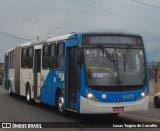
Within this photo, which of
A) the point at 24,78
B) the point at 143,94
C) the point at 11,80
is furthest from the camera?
the point at 11,80

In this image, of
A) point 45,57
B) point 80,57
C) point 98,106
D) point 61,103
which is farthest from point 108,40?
point 45,57

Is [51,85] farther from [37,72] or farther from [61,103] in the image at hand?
[37,72]

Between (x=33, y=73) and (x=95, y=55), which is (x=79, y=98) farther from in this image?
(x=33, y=73)

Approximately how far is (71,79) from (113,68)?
1796 millimetres

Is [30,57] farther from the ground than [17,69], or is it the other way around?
[30,57]

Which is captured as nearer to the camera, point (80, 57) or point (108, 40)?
point (80, 57)

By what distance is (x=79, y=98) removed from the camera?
1322cm

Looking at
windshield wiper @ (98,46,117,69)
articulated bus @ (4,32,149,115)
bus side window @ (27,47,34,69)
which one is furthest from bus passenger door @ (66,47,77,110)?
bus side window @ (27,47,34,69)

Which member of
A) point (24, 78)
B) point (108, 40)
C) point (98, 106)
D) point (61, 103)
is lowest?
point (61, 103)

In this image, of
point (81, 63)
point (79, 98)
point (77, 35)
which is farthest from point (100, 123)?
point (77, 35)

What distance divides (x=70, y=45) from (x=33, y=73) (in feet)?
18.2

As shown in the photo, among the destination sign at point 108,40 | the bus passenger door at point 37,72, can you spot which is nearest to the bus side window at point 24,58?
the bus passenger door at point 37,72

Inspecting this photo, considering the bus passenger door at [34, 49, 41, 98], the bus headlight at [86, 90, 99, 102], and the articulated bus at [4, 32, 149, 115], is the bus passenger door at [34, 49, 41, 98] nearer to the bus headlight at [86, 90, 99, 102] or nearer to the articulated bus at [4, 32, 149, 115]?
the articulated bus at [4, 32, 149, 115]

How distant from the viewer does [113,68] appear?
521 inches
